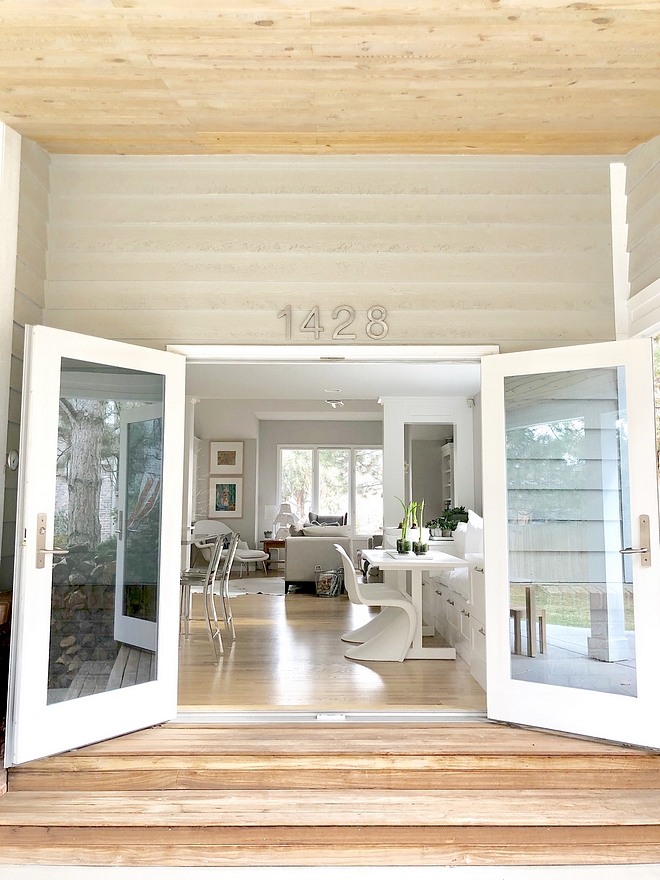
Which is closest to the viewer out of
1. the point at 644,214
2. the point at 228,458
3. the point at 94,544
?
the point at 94,544

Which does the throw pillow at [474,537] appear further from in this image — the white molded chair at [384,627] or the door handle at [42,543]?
the door handle at [42,543]

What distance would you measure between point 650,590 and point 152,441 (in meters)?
2.76

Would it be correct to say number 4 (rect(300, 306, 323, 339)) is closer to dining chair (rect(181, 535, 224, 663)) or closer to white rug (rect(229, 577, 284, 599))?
dining chair (rect(181, 535, 224, 663))

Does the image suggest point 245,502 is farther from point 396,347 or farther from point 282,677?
point 396,347

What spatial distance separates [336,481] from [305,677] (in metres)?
8.43

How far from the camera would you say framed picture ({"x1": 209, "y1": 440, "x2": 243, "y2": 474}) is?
1259 cm

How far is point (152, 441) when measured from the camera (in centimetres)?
396

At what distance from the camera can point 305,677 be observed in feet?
15.9

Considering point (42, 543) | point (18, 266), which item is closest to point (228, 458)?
point (18, 266)

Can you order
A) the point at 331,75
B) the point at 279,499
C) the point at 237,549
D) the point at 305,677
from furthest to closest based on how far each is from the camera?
the point at 279,499
the point at 237,549
the point at 305,677
the point at 331,75

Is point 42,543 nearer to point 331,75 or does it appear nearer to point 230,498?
point 331,75

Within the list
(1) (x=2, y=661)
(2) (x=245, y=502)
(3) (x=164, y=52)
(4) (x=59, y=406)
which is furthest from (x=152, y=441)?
(2) (x=245, y=502)

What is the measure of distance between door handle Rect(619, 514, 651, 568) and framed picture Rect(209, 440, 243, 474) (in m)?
9.55
